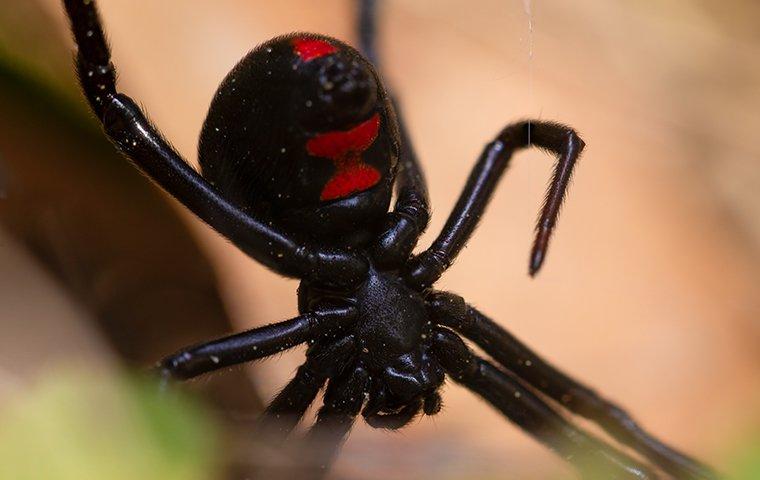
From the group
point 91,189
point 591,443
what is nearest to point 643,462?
point 591,443

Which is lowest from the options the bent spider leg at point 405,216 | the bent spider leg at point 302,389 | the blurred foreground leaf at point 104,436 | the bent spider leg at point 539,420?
the blurred foreground leaf at point 104,436

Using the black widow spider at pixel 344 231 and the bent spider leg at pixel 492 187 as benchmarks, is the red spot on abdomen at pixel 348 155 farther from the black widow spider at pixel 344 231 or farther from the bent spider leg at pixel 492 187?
the bent spider leg at pixel 492 187

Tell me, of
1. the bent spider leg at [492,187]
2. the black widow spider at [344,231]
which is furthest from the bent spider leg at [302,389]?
the bent spider leg at [492,187]

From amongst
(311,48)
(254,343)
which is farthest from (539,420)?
(311,48)

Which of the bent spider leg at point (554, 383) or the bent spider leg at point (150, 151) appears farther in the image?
the bent spider leg at point (554, 383)

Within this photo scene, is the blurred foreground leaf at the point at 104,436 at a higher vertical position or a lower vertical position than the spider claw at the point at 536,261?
lower

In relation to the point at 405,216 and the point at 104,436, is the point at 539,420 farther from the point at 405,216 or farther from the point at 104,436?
the point at 104,436

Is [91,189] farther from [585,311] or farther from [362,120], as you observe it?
[585,311]

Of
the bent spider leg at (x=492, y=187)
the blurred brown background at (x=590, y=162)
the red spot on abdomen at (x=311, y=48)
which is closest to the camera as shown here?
the red spot on abdomen at (x=311, y=48)
